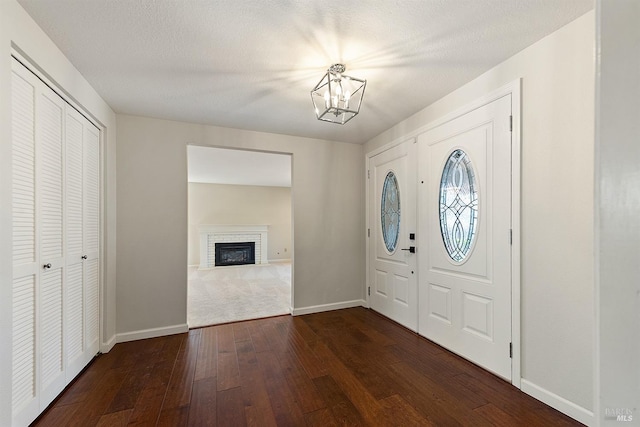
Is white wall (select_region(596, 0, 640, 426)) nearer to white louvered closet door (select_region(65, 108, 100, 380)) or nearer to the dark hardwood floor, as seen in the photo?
the dark hardwood floor

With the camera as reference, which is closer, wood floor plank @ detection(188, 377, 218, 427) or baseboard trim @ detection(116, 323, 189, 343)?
wood floor plank @ detection(188, 377, 218, 427)

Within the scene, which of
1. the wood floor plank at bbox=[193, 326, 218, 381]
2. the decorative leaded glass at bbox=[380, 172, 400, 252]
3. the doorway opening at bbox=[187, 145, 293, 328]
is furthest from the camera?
the doorway opening at bbox=[187, 145, 293, 328]

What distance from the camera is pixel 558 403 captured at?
1778 millimetres

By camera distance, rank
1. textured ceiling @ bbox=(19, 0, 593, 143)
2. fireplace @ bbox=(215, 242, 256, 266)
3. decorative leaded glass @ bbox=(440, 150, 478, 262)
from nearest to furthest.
Result: 1. textured ceiling @ bbox=(19, 0, 593, 143)
2. decorative leaded glass @ bbox=(440, 150, 478, 262)
3. fireplace @ bbox=(215, 242, 256, 266)

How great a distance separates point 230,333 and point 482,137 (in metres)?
3.22

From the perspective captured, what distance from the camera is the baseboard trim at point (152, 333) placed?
2.90 metres

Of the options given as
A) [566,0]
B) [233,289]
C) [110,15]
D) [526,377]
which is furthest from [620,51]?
[233,289]

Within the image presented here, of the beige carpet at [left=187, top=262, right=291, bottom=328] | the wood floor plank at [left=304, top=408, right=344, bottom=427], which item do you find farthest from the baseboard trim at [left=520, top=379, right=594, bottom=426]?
the beige carpet at [left=187, top=262, right=291, bottom=328]

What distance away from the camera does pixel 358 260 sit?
4082 mm

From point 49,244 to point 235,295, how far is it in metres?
3.10

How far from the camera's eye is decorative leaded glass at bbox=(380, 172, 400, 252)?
3.41m

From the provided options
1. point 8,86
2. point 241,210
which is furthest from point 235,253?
point 8,86

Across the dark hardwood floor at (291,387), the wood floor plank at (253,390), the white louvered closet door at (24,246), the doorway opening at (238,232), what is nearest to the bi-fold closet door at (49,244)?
the white louvered closet door at (24,246)

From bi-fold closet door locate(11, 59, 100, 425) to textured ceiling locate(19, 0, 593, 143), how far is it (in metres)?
0.46
